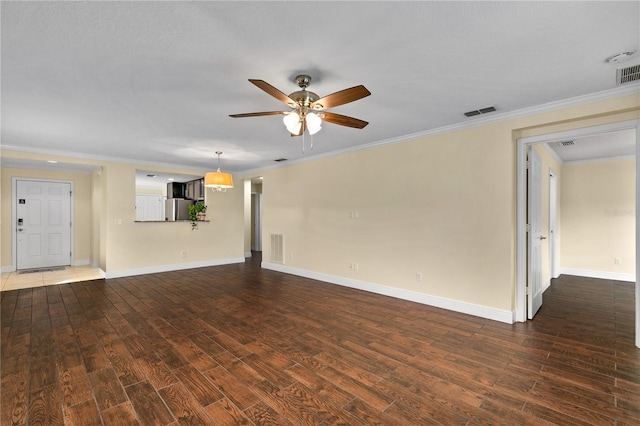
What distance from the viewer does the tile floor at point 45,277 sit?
520 centimetres

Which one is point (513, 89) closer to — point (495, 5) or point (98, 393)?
point (495, 5)

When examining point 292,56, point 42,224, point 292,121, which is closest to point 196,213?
point 42,224

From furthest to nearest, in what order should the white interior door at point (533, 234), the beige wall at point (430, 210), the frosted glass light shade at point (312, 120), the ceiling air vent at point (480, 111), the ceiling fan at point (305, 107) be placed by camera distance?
the white interior door at point (533, 234), the beige wall at point (430, 210), the ceiling air vent at point (480, 111), the frosted glass light shade at point (312, 120), the ceiling fan at point (305, 107)

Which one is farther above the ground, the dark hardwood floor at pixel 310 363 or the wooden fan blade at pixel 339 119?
the wooden fan blade at pixel 339 119

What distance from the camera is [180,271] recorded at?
646 centimetres

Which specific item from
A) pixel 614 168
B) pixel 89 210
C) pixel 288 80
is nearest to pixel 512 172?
pixel 288 80

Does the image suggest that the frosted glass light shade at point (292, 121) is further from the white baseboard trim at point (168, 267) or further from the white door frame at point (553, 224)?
the white baseboard trim at point (168, 267)

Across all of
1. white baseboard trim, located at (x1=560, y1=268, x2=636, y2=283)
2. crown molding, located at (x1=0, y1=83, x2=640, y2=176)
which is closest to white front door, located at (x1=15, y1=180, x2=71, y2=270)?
crown molding, located at (x1=0, y1=83, x2=640, y2=176)

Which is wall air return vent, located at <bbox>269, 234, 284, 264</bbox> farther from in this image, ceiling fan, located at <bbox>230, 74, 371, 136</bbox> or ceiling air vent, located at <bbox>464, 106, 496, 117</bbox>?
ceiling air vent, located at <bbox>464, 106, 496, 117</bbox>

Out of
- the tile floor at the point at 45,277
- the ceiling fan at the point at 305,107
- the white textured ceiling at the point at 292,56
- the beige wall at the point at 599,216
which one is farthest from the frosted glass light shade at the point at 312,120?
the beige wall at the point at 599,216

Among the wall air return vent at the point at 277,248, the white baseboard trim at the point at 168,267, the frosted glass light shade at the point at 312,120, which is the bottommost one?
the white baseboard trim at the point at 168,267

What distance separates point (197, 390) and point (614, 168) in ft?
25.6

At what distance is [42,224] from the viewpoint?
6.71 metres

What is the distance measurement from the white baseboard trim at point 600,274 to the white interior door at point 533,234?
310cm
